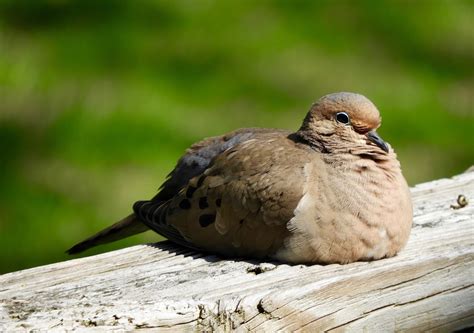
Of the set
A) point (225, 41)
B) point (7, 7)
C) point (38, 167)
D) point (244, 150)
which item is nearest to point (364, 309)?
point (244, 150)

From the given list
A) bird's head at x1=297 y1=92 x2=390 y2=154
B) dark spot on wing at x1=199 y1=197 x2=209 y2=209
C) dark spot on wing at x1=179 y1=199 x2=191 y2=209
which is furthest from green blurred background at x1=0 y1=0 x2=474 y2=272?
bird's head at x1=297 y1=92 x2=390 y2=154

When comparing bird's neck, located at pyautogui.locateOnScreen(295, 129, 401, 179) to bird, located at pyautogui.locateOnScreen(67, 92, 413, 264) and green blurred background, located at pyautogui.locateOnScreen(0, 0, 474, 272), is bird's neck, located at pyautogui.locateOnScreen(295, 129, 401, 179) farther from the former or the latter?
green blurred background, located at pyautogui.locateOnScreen(0, 0, 474, 272)

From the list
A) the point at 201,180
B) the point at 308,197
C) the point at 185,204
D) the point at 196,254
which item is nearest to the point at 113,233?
the point at 185,204

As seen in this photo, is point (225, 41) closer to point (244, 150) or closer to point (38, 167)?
point (38, 167)

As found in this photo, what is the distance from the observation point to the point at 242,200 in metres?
3.09

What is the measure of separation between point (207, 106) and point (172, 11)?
122cm

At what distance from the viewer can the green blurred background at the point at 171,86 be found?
570cm

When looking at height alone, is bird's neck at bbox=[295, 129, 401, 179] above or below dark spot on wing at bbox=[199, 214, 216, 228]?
above

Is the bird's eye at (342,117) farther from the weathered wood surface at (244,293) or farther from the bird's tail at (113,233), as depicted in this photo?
the bird's tail at (113,233)

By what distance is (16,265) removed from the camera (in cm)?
526

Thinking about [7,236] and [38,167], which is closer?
[7,236]

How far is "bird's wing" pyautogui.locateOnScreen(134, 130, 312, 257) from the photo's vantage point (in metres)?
3.01

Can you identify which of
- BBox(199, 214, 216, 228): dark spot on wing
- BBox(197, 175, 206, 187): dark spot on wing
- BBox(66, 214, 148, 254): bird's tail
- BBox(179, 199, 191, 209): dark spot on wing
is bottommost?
BBox(199, 214, 216, 228): dark spot on wing

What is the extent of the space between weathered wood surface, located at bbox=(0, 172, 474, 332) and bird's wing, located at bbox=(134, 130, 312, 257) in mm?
106
